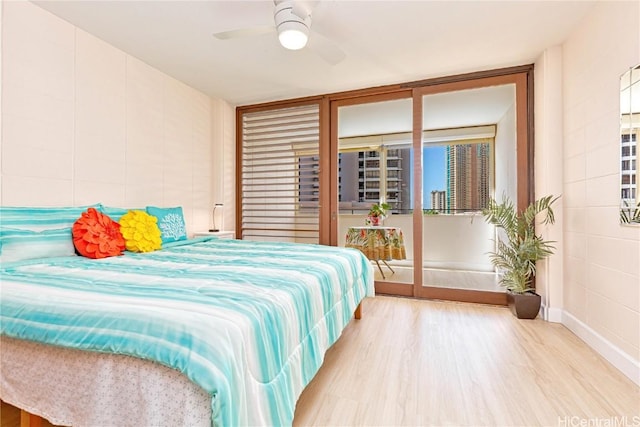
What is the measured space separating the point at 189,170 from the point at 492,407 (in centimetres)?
350

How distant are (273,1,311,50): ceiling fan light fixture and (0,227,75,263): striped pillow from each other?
1956mm

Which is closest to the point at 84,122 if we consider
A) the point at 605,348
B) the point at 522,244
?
the point at 522,244

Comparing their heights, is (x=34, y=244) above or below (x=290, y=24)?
below

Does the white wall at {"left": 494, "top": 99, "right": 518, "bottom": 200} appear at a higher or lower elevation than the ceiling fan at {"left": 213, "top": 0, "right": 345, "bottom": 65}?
lower

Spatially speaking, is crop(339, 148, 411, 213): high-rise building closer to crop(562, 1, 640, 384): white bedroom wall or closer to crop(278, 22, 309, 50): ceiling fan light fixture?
crop(562, 1, 640, 384): white bedroom wall

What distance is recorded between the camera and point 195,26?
7.77 ft

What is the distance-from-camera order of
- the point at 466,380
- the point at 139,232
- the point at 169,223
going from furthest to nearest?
the point at 169,223, the point at 139,232, the point at 466,380

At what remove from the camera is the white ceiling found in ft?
7.02

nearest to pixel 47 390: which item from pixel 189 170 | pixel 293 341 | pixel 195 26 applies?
pixel 293 341

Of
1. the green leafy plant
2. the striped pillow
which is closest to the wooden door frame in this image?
the green leafy plant

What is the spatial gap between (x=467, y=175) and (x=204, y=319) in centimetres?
415

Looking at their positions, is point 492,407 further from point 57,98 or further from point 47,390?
point 57,98

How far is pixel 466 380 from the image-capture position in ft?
5.59

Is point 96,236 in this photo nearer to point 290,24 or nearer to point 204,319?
point 204,319
